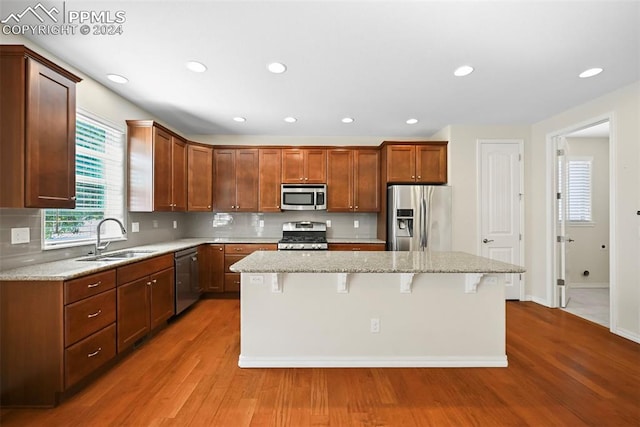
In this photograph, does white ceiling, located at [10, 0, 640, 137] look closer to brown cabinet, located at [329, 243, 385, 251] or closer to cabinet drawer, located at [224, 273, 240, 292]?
brown cabinet, located at [329, 243, 385, 251]

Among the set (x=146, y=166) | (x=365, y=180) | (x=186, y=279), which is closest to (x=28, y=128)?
(x=146, y=166)

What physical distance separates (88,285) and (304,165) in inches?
126

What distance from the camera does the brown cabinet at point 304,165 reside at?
180 inches

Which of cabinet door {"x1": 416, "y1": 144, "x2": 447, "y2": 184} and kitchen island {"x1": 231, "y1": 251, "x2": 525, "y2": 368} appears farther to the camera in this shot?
cabinet door {"x1": 416, "y1": 144, "x2": 447, "y2": 184}

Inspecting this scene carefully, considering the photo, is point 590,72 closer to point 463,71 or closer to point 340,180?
point 463,71

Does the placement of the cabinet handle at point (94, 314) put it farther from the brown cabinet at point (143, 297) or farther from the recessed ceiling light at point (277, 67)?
the recessed ceiling light at point (277, 67)

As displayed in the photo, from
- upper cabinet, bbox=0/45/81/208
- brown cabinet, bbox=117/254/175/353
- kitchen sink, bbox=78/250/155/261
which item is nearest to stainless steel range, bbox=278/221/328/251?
brown cabinet, bbox=117/254/175/353

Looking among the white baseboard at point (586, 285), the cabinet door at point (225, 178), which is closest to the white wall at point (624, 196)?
the white baseboard at point (586, 285)

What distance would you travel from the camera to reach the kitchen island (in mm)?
2359

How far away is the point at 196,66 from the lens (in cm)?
252

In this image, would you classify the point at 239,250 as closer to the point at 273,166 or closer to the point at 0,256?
the point at 273,166

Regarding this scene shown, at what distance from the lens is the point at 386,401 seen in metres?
1.91

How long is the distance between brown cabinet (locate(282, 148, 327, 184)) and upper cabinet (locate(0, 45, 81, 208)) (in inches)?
114

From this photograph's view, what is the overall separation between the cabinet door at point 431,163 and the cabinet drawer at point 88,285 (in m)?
3.95
